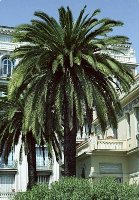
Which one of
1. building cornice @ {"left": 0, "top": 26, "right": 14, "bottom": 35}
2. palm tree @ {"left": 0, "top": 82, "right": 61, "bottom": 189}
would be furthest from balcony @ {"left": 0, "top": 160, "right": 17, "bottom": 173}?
palm tree @ {"left": 0, "top": 82, "right": 61, "bottom": 189}

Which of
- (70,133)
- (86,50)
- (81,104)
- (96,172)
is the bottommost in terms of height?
(96,172)

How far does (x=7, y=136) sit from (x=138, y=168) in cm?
1016

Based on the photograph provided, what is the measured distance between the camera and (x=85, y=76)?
2267 cm

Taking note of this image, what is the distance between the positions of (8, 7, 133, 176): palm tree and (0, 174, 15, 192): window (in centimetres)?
3410

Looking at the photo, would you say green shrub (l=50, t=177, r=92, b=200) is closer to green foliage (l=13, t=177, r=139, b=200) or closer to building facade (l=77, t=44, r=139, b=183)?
green foliage (l=13, t=177, r=139, b=200)

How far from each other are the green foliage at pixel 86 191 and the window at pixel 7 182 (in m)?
38.1

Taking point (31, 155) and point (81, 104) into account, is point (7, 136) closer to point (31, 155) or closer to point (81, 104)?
point (31, 155)

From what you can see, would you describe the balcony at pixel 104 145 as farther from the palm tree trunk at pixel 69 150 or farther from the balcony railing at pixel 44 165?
the balcony railing at pixel 44 165

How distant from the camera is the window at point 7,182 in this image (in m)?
56.2

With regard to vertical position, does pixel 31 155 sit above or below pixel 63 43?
below

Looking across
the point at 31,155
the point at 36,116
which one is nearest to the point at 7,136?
the point at 31,155

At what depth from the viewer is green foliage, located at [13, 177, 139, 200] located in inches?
714

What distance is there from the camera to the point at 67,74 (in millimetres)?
22859

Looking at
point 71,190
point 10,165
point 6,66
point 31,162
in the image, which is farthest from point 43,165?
point 71,190
